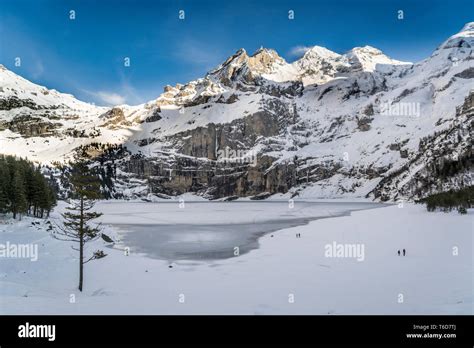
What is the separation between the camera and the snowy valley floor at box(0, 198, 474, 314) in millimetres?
17312

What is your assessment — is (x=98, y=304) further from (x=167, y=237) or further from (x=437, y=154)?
(x=437, y=154)

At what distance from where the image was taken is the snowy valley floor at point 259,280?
17312 millimetres

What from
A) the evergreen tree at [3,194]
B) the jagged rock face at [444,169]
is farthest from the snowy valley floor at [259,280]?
the jagged rock face at [444,169]

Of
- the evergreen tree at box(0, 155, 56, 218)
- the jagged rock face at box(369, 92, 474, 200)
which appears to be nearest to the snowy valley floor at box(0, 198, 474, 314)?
the evergreen tree at box(0, 155, 56, 218)

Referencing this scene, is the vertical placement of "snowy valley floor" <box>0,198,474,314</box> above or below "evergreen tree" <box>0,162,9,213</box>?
below

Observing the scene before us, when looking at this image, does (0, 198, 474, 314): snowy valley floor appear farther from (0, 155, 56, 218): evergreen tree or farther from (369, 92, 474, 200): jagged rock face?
(369, 92, 474, 200): jagged rock face

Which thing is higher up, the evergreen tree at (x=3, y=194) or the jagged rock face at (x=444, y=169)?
the jagged rock face at (x=444, y=169)

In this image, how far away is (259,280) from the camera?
25609 mm

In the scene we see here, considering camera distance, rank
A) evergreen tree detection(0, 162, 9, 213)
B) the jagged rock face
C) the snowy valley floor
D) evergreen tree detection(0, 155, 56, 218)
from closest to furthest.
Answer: the snowy valley floor
evergreen tree detection(0, 162, 9, 213)
evergreen tree detection(0, 155, 56, 218)
the jagged rock face

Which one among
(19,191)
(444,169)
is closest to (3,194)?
(19,191)

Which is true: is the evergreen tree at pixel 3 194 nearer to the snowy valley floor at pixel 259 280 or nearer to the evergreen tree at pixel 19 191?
the evergreen tree at pixel 19 191
